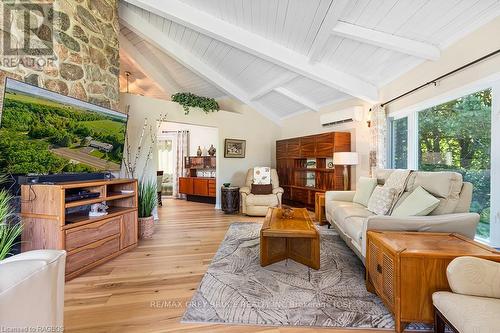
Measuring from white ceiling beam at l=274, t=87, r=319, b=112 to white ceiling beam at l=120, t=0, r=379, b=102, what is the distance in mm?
1345

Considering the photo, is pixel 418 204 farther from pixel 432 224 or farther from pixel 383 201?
pixel 383 201

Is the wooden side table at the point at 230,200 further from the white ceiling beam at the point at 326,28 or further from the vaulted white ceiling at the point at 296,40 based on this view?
the white ceiling beam at the point at 326,28

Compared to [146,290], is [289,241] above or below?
above

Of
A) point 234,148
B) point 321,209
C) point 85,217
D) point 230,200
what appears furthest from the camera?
point 234,148

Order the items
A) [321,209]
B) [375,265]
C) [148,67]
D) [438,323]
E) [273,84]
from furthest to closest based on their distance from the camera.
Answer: [148,67]
[273,84]
[321,209]
[375,265]
[438,323]

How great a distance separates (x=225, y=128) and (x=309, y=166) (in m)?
2.18

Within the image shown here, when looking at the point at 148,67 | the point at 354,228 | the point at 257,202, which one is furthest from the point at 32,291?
the point at 148,67

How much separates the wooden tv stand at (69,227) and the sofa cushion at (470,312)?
2830 mm

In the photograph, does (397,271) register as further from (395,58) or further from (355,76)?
(355,76)

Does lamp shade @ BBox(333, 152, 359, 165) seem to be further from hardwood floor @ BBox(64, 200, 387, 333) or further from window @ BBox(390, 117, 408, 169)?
hardwood floor @ BBox(64, 200, 387, 333)

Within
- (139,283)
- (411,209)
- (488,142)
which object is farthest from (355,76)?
(139,283)

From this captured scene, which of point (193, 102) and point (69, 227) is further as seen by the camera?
point (193, 102)

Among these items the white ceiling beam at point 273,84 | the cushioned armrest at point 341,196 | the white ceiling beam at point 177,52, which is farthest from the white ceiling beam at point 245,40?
the cushioned armrest at point 341,196

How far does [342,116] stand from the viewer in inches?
175
